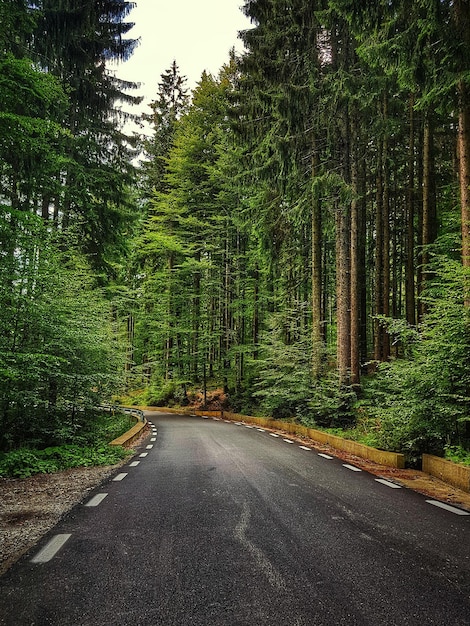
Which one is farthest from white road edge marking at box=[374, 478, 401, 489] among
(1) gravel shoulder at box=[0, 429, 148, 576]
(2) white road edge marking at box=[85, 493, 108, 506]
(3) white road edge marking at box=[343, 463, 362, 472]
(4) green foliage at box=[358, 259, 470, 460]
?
(1) gravel shoulder at box=[0, 429, 148, 576]

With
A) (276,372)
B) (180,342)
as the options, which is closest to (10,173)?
(276,372)

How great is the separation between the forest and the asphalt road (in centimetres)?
283

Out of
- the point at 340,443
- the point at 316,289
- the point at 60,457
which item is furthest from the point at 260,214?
the point at 60,457

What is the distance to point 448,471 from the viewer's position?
693 cm

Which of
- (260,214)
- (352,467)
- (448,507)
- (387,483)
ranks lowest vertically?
(352,467)

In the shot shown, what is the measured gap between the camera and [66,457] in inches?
345

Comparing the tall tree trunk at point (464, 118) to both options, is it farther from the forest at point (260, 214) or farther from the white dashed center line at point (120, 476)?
the white dashed center line at point (120, 476)

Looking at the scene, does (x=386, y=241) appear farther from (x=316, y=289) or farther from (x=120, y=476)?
(x=120, y=476)

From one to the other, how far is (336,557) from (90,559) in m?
2.22

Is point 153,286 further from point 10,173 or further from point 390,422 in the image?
point 390,422

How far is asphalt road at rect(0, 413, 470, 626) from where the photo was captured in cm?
274

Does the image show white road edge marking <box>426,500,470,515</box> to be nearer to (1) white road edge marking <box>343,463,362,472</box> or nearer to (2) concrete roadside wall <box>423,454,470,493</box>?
(2) concrete roadside wall <box>423,454,470,493</box>

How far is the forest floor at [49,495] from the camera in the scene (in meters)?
4.27

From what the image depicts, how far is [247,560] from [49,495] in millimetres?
3982
